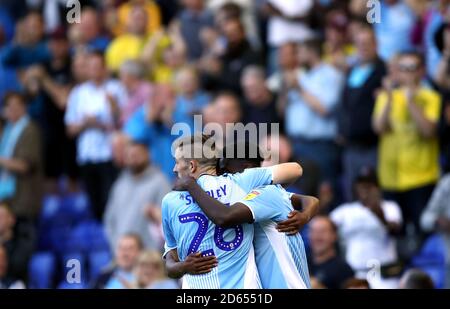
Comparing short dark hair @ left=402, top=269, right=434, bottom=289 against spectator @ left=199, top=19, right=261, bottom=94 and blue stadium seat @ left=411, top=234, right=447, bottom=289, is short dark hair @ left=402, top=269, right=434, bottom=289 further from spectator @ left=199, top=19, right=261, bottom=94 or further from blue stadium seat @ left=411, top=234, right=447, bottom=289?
spectator @ left=199, top=19, right=261, bottom=94

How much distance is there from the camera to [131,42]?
16328 mm

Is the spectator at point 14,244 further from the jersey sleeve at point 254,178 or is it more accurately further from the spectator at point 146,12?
the jersey sleeve at point 254,178

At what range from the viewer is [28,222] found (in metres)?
15.2

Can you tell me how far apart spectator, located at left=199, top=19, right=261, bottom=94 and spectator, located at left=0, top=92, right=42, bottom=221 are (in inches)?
82.0

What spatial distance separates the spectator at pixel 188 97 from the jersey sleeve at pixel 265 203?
6.71 metres

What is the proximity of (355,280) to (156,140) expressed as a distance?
16.9 feet

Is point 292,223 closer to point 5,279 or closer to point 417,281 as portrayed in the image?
point 417,281

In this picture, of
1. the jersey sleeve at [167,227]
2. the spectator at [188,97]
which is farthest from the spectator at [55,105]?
the jersey sleeve at [167,227]

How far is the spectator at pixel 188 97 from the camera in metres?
14.7

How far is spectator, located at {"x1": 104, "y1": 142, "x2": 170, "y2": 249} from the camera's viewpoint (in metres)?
13.8

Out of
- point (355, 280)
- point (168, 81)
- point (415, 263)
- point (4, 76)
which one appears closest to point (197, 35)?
point (168, 81)

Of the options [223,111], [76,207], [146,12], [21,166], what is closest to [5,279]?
[21,166]

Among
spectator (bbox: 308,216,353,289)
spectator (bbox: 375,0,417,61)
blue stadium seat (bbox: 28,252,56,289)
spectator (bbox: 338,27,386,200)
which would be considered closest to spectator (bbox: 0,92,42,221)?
blue stadium seat (bbox: 28,252,56,289)
